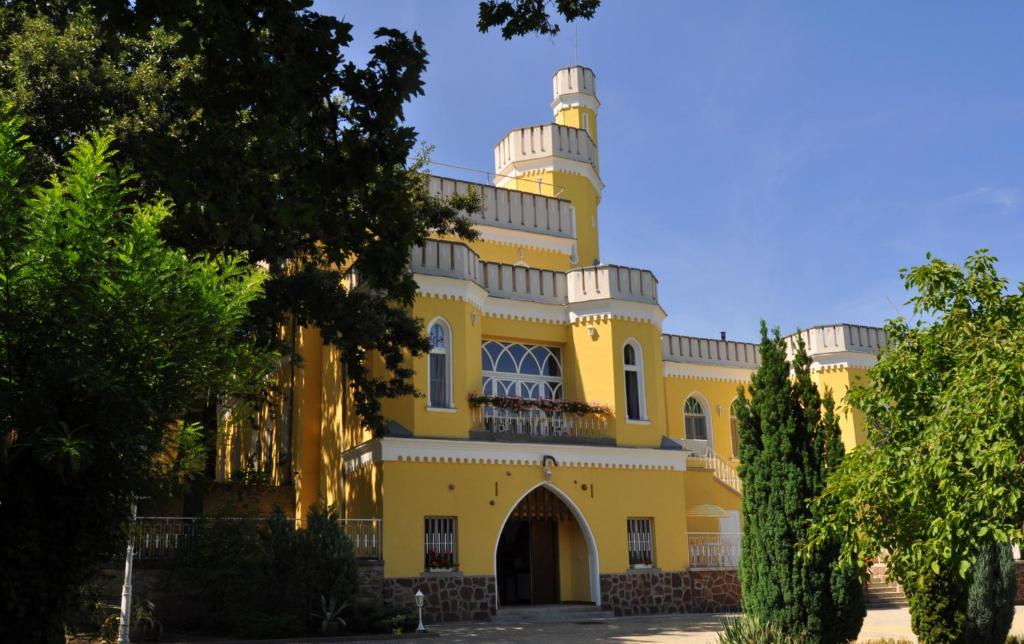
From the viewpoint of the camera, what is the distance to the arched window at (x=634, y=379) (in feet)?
73.5

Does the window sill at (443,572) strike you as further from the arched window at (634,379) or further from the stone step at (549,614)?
the arched window at (634,379)

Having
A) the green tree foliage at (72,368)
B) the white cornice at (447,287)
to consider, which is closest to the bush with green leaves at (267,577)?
the white cornice at (447,287)

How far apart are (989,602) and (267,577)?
11.0 m

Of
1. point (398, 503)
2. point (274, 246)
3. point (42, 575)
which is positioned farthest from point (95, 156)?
point (398, 503)

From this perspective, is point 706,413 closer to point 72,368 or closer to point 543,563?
point 543,563

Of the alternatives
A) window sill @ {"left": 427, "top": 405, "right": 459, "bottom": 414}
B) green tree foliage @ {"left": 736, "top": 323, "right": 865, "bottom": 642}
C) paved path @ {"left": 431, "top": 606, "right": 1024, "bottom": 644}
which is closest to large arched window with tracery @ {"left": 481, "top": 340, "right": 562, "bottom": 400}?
window sill @ {"left": 427, "top": 405, "right": 459, "bottom": 414}

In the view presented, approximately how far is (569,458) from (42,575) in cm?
1378

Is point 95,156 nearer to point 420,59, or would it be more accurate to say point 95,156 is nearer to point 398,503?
point 420,59

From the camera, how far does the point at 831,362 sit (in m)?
26.5

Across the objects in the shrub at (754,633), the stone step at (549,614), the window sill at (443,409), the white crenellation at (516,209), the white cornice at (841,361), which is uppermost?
the white crenellation at (516,209)

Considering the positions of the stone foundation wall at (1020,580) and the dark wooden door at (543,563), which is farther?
the stone foundation wall at (1020,580)

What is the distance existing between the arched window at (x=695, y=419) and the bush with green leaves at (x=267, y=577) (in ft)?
45.0

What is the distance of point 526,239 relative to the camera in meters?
26.8

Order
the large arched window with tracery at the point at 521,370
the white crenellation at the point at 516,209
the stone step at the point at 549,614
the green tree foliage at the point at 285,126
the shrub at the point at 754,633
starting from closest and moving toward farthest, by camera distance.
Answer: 1. the green tree foliage at the point at 285,126
2. the shrub at the point at 754,633
3. the stone step at the point at 549,614
4. the large arched window with tracery at the point at 521,370
5. the white crenellation at the point at 516,209
